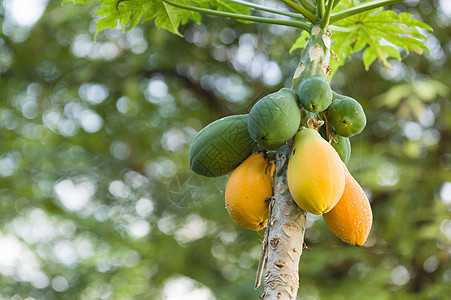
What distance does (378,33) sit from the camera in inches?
63.2

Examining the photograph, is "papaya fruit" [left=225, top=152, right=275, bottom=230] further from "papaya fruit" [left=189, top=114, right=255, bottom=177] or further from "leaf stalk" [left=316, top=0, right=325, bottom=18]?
"leaf stalk" [left=316, top=0, right=325, bottom=18]

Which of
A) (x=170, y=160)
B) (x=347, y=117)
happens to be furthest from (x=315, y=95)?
(x=170, y=160)

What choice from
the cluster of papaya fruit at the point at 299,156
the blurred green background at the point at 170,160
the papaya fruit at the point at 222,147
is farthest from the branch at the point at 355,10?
the blurred green background at the point at 170,160

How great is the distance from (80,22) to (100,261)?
2.68 metres

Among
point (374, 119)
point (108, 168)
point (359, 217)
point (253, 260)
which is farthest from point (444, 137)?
point (359, 217)

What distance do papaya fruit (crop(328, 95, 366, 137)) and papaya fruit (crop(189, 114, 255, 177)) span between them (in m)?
0.20

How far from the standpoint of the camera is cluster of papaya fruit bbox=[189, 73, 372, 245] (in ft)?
3.26

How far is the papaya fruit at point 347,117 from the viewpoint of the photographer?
1.12 meters

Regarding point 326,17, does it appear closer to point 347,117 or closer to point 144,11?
point 347,117

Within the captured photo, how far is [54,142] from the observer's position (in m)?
5.66

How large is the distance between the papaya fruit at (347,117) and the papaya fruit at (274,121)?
99 millimetres

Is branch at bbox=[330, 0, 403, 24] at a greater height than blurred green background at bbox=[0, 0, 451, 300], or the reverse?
branch at bbox=[330, 0, 403, 24]

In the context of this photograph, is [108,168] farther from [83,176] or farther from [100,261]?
[100,261]

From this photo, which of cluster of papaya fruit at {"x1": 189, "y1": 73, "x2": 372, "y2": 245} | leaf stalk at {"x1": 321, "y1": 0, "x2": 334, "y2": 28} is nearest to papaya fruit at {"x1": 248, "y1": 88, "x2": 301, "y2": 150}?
cluster of papaya fruit at {"x1": 189, "y1": 73, "x2": 372, "y2": 245}
